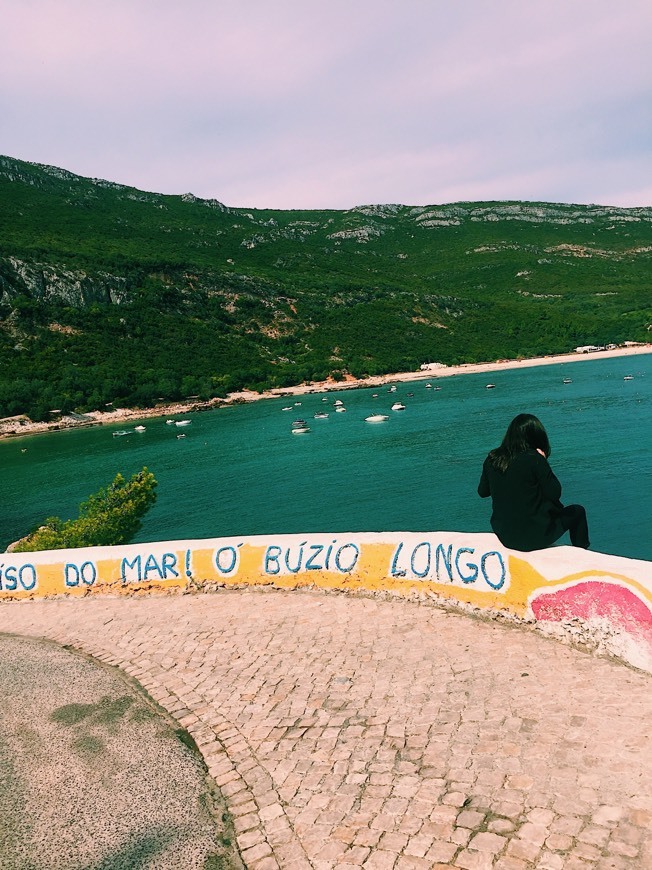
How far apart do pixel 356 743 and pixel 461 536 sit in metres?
3.77

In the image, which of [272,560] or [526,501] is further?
[272,560]

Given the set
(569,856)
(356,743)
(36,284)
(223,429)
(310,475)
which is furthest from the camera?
(36,284)

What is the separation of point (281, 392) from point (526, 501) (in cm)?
10065

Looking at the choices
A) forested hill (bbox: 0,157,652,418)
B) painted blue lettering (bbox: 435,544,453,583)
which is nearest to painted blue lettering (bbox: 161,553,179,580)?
painted blue lettering (bbox: 435,544,453,583)

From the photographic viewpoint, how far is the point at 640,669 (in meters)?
6.41

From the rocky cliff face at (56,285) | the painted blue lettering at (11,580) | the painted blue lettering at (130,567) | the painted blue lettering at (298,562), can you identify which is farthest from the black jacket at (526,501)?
the rocky cliff face at (56,285)

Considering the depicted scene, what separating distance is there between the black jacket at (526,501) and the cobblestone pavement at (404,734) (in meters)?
1.27

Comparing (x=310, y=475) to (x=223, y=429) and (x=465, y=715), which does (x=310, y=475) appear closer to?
(x=223, y=429)

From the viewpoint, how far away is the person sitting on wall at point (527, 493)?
23.4ft

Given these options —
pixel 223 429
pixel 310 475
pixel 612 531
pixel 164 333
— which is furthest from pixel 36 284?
pixel 612 531

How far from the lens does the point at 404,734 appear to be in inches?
232

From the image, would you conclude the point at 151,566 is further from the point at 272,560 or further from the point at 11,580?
the point at 11,580

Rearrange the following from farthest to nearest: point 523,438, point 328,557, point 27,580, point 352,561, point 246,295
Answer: point 246,295 < point 27,580 < point 328,557 < point 352,561 < point 523,438

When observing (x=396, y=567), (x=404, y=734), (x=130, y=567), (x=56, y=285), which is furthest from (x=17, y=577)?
(x=56, y=285)
